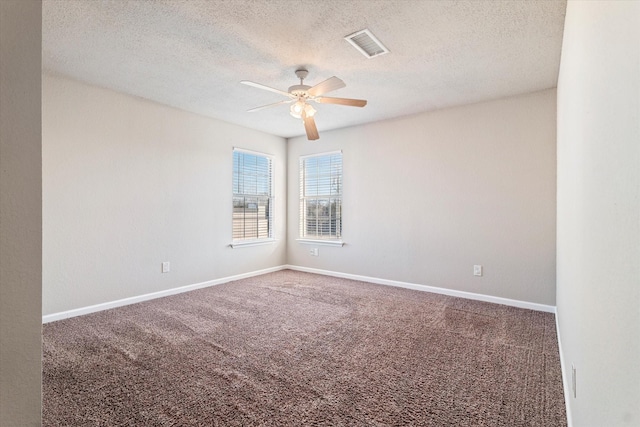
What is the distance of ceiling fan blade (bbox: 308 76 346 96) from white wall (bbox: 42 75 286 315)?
231 centimetres

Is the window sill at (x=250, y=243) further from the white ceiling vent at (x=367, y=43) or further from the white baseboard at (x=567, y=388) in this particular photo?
the white baseboard at (x=567, y=388)

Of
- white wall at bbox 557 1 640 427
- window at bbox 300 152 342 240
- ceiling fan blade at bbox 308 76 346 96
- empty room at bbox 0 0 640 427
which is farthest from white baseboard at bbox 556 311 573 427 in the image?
window at bbox 300 152 342 240

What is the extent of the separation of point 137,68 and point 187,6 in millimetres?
1256

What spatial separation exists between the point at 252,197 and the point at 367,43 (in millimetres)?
3328

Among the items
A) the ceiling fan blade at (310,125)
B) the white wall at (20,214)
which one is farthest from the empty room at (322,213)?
the ceiling fan blade at (310,125)

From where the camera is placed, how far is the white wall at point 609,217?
2.15 ft

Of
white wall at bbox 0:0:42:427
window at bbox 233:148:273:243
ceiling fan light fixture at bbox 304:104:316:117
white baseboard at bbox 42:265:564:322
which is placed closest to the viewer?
white wall at bbox 0:0:42:427

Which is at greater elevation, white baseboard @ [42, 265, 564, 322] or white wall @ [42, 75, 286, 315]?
white wall @ [42, 75, 286, 315]

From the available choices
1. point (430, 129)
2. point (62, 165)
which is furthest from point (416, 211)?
point (62, 165)

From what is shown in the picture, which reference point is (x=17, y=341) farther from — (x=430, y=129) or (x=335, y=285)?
(x=430, y=129)

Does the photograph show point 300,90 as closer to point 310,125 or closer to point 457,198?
point 310,125

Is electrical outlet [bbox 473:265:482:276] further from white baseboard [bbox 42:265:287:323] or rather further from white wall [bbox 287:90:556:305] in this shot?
white baseboard [bbox 42:265:287:323]

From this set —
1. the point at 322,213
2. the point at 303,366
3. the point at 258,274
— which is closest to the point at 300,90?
the point at 303,366

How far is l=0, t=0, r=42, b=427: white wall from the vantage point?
0.62m
